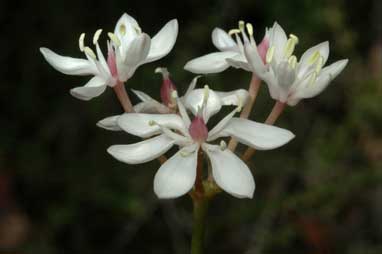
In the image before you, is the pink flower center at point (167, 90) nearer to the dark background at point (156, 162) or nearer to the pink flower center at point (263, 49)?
the pink flower center at point (263, 49)

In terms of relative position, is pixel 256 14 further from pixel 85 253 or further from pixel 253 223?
pixel 85 253

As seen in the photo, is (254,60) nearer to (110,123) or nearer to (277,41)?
(277,41)

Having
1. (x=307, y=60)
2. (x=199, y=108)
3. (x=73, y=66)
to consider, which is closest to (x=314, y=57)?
(x=307, y=60)

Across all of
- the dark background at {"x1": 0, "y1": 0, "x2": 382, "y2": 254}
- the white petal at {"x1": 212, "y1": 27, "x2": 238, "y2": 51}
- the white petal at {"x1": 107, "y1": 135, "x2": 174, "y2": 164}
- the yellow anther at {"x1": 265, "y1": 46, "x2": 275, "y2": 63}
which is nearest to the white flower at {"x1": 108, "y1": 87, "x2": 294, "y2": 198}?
→ the white petal at {"x1": 107, "y1": 135, "x2": 174, "y2": 164}

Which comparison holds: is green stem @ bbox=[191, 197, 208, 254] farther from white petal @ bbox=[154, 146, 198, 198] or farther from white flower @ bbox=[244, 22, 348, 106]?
white flower @ bbox=[244, 22, 348, 106]

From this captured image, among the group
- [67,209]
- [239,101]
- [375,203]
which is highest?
[239,101]

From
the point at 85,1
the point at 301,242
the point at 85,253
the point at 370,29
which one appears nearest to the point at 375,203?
the point at 301,242
